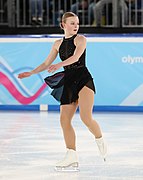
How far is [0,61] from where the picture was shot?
1141 centimetres

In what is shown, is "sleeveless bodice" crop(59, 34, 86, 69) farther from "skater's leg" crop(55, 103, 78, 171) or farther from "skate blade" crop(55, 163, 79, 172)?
"skate blade" crop(55, 163, 79, 172)

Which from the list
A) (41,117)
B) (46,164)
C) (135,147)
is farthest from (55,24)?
(46,164)

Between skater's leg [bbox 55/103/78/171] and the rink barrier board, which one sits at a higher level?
skater's leg [bbox 55/103/78/171]

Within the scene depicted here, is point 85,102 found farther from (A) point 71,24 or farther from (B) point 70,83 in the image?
(A) point 71,24

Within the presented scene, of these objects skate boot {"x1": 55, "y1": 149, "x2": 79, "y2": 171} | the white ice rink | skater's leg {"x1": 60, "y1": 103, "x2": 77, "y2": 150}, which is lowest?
the white ice rink

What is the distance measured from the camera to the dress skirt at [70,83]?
594 cm

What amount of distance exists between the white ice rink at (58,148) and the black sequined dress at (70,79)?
701mm

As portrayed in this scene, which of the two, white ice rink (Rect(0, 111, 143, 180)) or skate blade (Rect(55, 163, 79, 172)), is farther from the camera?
skate blade (Rect(55, 163, 79, 172))

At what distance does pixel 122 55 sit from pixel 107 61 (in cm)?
28

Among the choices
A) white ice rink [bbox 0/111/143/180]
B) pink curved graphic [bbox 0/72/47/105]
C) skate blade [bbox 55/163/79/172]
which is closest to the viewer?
white ice rink [bbox 0/111/143/180]

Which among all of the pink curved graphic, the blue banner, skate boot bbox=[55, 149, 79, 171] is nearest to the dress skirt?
skate boot bbox=[55, 149, 79, 171]

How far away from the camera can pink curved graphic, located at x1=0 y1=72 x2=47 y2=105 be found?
36.9 feet

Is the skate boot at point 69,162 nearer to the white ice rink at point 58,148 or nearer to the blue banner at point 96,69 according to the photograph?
the white ice rink at point 58,148

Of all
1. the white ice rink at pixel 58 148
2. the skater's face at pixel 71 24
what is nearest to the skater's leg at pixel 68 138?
the white ice rink at pixel 58 148
